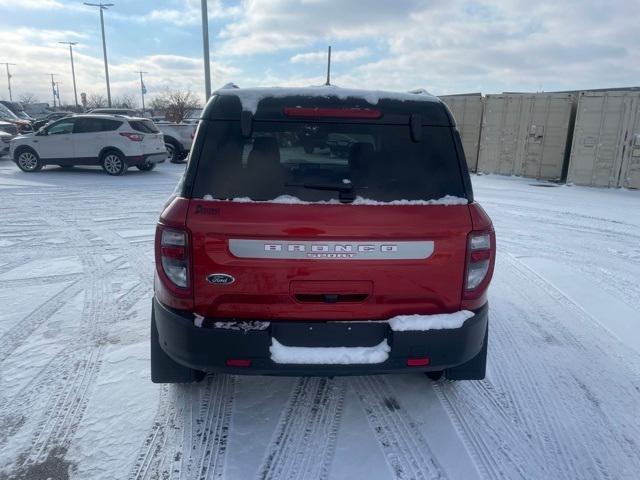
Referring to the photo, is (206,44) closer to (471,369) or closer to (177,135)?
(177,135)

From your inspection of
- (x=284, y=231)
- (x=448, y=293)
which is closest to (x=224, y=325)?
(x=284, y=231)

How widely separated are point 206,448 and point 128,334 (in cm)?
169


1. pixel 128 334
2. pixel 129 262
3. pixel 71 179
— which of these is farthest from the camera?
pixel 71 179

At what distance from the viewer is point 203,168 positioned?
2.43 metres

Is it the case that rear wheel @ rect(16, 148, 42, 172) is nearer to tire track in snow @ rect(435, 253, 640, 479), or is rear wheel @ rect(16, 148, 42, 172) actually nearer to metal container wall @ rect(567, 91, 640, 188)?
tire track in snow @ rect(435, 253, 640, 479)

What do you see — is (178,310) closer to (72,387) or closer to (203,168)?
(203,168)

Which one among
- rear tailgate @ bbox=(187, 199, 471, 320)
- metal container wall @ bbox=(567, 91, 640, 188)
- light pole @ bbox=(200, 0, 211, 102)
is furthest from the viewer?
light pole @ bbox=(200, 0, 211, 102)

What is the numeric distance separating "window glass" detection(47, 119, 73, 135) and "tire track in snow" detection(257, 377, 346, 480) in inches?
521

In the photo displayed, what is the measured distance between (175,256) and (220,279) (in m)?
0.27

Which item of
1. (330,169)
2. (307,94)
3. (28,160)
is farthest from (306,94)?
(28,160)

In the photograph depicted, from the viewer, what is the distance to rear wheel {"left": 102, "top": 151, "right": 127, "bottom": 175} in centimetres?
1351

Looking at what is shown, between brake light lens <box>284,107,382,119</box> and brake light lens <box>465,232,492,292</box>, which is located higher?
brake light lens <box>284,107,382,119</box>

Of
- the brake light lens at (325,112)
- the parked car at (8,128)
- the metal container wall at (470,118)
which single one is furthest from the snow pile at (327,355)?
the parked car at (8,128)

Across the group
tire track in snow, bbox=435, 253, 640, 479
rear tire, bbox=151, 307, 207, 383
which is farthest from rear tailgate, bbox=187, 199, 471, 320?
tire track in snow, bbox=435, 253, 640, 479
